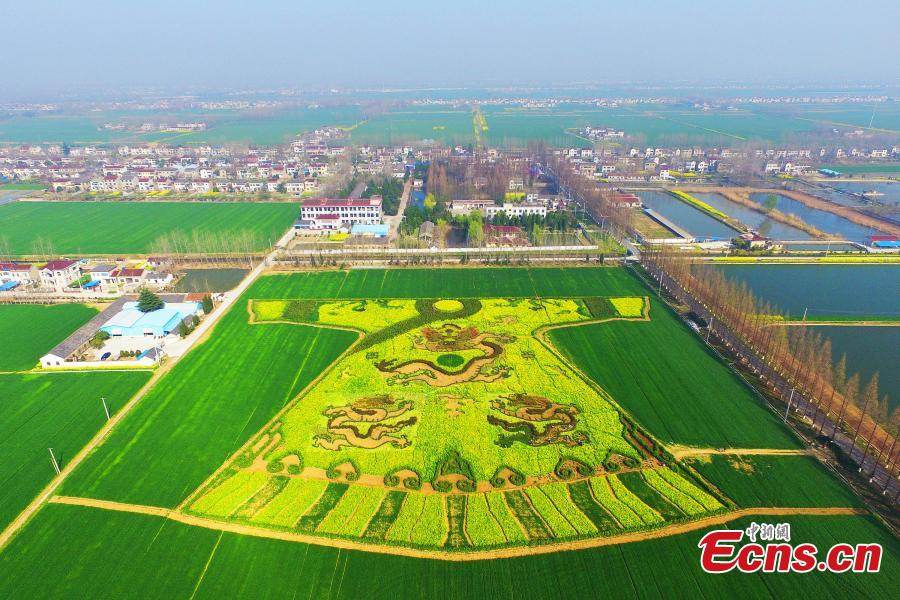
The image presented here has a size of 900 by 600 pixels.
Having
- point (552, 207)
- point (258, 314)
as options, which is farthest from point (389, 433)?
point (552, 207)

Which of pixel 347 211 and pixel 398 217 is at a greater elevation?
pixel 347 211

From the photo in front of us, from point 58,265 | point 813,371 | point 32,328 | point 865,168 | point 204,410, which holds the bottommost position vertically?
point 204,410

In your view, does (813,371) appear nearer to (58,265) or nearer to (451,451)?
(451,451)

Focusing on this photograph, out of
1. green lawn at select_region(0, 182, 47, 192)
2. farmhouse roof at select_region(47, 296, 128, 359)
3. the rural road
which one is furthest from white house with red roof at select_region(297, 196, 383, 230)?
green lawn at select_region(0, 182, 47, 192)

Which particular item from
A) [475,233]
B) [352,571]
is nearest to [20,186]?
[475,233]

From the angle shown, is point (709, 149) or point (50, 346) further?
point (709, 149)

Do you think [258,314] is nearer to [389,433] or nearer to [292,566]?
[389,433]
